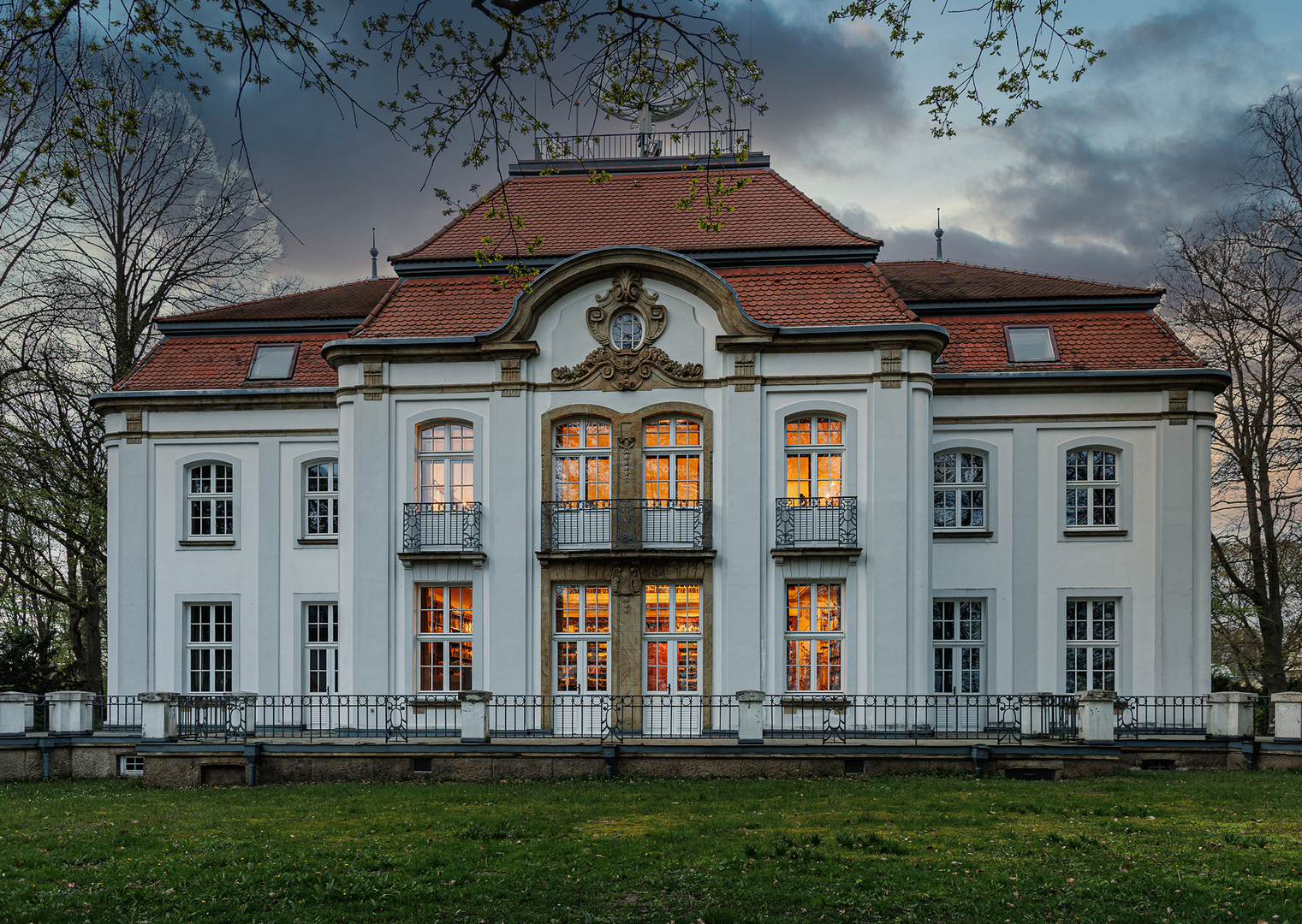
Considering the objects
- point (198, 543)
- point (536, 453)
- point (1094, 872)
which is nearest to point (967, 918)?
point (1094, 872)

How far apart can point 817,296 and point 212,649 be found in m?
14.0

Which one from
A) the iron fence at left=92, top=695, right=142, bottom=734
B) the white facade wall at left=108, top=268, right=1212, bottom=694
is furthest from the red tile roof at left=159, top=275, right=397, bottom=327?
the iron fence at left=92, top=695, right=142, bottom=734

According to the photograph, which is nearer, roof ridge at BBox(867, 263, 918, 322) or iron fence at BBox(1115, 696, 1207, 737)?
iron fence at BBox(1115, 696, 1207, 737)

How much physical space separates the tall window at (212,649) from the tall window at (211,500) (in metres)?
1.56

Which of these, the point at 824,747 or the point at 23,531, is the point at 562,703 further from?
the point at 23,531

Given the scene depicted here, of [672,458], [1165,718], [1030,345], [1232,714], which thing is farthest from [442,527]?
[1232,714]

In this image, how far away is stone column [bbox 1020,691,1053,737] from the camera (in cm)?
1698

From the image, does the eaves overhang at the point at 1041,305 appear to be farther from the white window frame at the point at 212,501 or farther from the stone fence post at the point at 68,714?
the stone fence post at the point at 68,714

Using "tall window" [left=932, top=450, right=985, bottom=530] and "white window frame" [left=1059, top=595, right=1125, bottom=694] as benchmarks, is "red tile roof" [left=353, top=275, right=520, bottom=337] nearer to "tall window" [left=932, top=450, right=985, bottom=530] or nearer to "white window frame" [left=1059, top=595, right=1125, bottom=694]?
"tall window" [left=932, top=450, right=985, bottom=530]

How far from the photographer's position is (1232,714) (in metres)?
17.0

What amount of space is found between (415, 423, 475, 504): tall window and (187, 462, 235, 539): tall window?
15.6 feet

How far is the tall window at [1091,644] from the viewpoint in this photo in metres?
19.8

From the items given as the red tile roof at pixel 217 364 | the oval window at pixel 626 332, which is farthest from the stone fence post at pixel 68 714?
the oval window at pixel 626 332

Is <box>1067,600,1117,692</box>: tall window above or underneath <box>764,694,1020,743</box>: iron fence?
above
